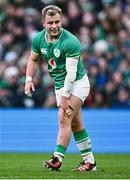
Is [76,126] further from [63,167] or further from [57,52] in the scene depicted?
[57,52]

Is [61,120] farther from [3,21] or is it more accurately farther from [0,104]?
[3,21]

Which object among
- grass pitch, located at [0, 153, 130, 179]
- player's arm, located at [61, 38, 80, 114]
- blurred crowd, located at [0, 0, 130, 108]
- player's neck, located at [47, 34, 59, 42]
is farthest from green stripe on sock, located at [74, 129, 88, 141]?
blurred crowd, located at [0, 0, 130, 108]

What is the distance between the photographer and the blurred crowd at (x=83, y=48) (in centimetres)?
1645

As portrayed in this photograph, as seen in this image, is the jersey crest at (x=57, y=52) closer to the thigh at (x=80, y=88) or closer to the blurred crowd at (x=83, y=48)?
the thigh at (x=80, y=88)

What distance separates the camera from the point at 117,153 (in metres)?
15.1

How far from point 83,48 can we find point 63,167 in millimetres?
6801

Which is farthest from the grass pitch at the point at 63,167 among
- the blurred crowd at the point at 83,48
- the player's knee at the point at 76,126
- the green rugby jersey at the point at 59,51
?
the blurred crowd at the point at 83,48

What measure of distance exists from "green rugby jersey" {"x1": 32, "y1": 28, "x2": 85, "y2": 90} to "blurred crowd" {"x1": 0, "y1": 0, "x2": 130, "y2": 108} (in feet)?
18.9

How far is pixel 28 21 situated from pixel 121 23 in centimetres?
223

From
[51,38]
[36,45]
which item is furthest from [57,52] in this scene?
[36,45]

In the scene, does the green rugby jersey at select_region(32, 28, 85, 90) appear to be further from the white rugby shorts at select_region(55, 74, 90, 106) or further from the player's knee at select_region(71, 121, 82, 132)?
the player's knee at select_region(71, 121, 82, 132)

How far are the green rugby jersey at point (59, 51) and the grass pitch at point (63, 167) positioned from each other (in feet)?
4.01

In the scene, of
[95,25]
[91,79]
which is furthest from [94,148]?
[95,25]

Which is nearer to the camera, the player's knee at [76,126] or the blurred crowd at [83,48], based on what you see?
the player's knee at [76,126]
